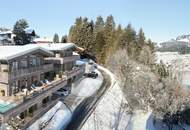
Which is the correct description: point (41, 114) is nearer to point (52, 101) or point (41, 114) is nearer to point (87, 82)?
point (52, 101)

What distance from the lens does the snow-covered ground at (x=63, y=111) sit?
27936 millimetres

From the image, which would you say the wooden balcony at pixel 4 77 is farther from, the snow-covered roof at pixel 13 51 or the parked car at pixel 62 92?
the parked car at pixel 62 92

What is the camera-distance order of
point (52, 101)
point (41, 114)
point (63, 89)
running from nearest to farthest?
1. point (41, 114)
2. point (52, 101)
3. point (63, 89)

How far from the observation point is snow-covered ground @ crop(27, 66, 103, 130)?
27936mm

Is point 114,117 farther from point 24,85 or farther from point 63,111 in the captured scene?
point 24,85

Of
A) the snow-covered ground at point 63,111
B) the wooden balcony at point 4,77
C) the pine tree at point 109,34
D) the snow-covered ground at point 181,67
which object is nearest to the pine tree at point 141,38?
the pine tree at point 109,34

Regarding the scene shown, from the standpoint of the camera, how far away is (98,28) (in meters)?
76.5

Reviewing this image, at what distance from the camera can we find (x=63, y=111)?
105ft

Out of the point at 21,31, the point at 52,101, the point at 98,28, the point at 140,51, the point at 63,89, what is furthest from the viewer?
the point at 98,28

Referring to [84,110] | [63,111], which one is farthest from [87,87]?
[63,111]

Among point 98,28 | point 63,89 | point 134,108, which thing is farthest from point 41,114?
point 98,28

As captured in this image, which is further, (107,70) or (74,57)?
(107,70)

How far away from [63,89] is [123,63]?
1945 cm

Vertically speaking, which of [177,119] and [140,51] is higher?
[140,51]
